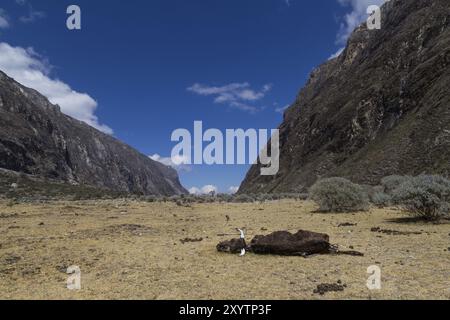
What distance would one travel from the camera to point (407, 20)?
8494 cm

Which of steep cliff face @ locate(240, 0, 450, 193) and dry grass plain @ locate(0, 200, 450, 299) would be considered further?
steep cliff face @ locate(240, 0, 450, 193)

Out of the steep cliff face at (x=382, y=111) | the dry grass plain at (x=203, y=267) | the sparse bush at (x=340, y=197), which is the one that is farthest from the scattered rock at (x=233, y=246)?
the steep cliff face at (x=382, y=111)

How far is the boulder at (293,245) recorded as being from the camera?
42.1 ft

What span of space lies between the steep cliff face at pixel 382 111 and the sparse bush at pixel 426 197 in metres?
27.1

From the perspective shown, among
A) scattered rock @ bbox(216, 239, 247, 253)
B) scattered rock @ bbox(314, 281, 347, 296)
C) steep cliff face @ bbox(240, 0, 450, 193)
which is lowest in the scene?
scattered rock @ bbox(314, 281, 347, 296)

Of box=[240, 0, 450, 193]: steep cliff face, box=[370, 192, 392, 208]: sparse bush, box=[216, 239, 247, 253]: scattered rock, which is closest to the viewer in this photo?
box=[216, 239, 247, 253]: scattered rock

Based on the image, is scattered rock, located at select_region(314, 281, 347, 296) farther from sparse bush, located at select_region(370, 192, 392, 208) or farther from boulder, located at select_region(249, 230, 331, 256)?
sparse bush, located at select_region(370, 192, 392, 208)

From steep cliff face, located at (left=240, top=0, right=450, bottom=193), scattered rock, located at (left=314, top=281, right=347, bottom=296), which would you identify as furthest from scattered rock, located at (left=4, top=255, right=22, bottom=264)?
steep cliff face, located at (left=240, top=0, right=450, bottom=193)

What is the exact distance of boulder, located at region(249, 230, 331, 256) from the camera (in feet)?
42.1

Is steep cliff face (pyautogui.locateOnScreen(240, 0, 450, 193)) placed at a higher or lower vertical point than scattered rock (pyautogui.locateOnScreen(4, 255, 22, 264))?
higher

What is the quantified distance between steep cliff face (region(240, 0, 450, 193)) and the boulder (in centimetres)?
3709

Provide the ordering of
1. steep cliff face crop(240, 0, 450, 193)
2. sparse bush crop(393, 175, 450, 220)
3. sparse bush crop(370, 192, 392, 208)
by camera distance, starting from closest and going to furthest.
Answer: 1. sparse bush crop(393, 175, 450, 220)
2. sparse bush crop(370, 192, 392, 208)
3. steep cliff face crop(240, 0, 450, 193)

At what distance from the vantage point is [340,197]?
27.9m
